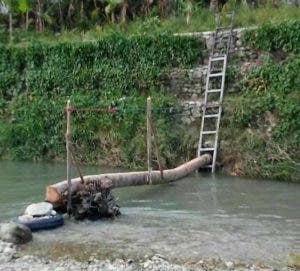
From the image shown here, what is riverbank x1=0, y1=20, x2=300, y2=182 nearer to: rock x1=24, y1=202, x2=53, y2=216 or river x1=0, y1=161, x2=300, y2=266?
river x1=0, y1=161, x2=300, y2=266

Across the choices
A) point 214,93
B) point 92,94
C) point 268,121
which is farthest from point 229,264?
point 92,94

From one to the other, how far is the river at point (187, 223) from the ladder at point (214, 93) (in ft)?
4.02

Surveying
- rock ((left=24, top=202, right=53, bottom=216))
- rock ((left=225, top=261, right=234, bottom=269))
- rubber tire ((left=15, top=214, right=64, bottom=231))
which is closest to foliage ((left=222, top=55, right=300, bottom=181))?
rubber tire ((left=15, top=214, right=64, bottom=231))

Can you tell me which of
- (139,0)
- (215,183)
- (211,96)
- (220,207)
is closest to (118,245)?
(220,207)

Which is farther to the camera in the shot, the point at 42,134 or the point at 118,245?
the point at 42,134

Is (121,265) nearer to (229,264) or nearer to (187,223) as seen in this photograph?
(229,264)

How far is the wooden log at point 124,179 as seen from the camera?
9.38 m

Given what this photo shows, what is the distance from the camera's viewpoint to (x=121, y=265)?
281 inches

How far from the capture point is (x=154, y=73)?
16.7 m

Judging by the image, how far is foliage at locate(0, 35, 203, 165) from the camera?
1596 centimetres

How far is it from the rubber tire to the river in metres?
0.13

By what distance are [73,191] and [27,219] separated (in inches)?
44.2

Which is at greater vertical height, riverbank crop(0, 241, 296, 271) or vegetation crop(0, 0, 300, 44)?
vegetation crop(0, 0, 300, 44)

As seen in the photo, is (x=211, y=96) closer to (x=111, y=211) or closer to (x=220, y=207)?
(x=220, y=207)
